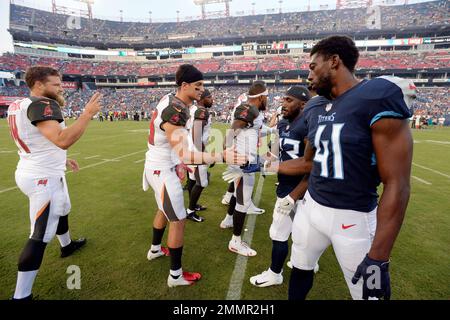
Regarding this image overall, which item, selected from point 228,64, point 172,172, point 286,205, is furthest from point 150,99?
point 286,205

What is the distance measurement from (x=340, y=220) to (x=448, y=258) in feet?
10.2

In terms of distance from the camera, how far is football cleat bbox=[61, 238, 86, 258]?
136 inches

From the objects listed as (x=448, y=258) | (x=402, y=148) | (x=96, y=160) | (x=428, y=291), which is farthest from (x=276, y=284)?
(x=96, y=160)

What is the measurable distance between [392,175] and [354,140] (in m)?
0.31

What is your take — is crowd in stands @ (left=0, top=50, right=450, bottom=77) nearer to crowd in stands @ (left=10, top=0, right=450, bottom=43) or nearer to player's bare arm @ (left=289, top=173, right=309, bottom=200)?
crowd in stands @ (left=10, top=0, right=450, bottom=43)

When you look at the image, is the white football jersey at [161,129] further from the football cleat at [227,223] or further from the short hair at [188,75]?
the football cleat at [227,223]

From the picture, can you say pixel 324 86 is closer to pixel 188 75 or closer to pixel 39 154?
pixel 188 75

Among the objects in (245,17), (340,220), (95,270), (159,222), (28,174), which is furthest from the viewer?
(245,17)

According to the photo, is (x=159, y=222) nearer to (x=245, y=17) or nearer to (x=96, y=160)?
(x=96, y=160)

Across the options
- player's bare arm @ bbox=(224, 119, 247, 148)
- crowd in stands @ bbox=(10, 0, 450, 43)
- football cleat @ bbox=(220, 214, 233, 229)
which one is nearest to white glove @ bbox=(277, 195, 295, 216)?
player's bare arm @ bbox=(224, 119, 247, 148)

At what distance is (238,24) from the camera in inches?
2232

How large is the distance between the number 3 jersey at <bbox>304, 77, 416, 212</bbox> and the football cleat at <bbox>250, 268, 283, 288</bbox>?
1.49 meters

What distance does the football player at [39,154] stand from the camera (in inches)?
91.4

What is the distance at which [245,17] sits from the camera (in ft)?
189
